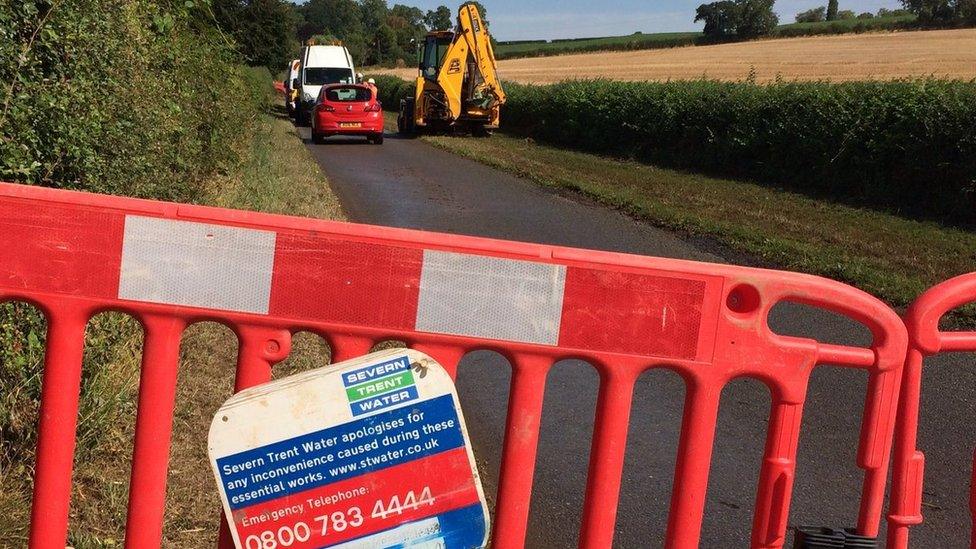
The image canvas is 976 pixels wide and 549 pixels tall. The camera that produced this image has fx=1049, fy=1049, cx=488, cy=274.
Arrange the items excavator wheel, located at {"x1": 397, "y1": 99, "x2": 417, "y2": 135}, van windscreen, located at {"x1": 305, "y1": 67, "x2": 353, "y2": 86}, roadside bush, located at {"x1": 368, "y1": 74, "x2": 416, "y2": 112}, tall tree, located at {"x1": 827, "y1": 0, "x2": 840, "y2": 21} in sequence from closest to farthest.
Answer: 1. excavator wheel, located at {"x1": 397, "y1": 99, "x2": 417, "y2": 135}
2. van windscreen, located at {"x1": 305, "y1": 67, "x2": 353, "y2": 86}
3. roadside bush, located at {"x1": 368, "y1": 74, "x2": 416, "y2": 112}
4. tall tree, located at {"x1": 827, "y1": 0, "x2": 840, "y2": 21}

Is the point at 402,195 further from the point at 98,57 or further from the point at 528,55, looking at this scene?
the point at 528,55

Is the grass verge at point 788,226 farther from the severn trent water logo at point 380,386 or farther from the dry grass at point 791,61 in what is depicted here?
the dry grass at point 791,61

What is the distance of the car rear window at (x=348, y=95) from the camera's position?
28.0m

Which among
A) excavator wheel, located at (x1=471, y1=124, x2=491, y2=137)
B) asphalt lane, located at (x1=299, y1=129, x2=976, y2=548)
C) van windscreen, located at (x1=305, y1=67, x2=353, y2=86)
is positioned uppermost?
van windscreen, located at (x1=305, y1=67, x2=353, y2=86)

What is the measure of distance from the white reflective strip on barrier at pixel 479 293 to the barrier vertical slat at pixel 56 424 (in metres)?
0.93

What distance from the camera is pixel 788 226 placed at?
44.2 ft

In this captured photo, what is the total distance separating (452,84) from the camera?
29.0 metres

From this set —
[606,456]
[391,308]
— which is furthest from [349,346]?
[606,456]

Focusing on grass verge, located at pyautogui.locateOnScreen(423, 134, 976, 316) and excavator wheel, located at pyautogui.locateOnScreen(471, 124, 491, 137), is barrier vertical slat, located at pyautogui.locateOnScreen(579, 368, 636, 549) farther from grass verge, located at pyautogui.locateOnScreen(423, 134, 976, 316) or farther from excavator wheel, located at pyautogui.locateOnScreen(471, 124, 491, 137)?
excavator wheel, located at pyautogui.locateOnScreen(471, 124, 491, 137)

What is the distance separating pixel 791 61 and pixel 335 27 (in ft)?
264

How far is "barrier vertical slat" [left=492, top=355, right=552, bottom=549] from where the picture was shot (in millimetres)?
2883

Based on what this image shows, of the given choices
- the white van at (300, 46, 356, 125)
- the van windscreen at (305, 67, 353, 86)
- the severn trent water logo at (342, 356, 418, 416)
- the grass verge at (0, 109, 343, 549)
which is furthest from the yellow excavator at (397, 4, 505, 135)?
the severn trent water logo at (342, 356, 418, 416)

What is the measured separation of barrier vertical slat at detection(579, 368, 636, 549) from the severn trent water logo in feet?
1.83

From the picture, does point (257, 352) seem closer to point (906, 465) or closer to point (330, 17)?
point (906, 465)
